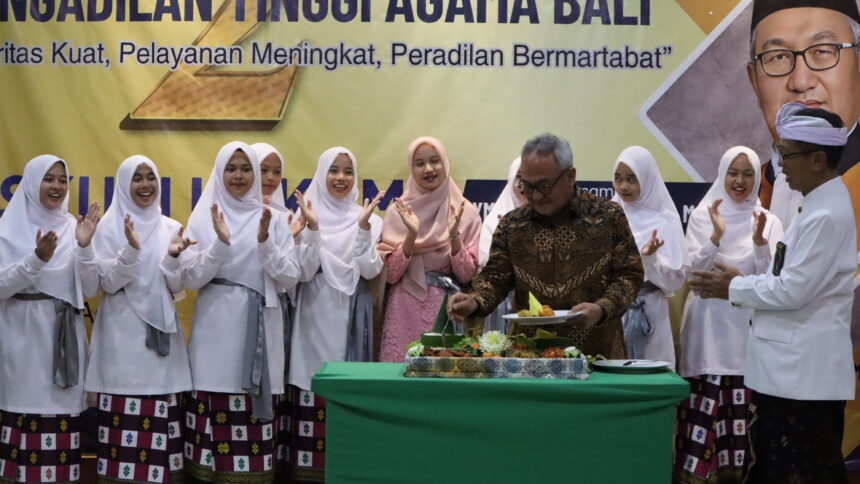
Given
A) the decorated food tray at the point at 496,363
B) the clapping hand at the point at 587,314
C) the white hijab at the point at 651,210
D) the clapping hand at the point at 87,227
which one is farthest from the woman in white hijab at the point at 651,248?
the clapping hand at the point at 87,227

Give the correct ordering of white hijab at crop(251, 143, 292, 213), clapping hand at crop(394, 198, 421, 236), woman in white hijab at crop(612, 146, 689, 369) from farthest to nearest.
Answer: white hijab at crop(251, 143, 292, 213), woman in white hijab at crop(612, 146, 689, 369), clapping hand at crop(394, 198, 421, 236)

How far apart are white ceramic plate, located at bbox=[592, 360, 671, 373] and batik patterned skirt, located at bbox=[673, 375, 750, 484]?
227 centimetres

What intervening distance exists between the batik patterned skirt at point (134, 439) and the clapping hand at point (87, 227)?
790mm

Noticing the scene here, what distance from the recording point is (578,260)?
3459 mm

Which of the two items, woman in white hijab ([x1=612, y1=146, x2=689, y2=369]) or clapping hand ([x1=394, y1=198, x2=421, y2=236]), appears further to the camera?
woman in white hijab ([x1=612, y1=146, x2=689, y2=369])

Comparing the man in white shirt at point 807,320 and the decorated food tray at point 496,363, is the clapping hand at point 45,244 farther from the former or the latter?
the man in white shirt at point 807,320

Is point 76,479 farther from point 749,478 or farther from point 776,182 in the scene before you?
point 776,182

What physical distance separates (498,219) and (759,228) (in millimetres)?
1367

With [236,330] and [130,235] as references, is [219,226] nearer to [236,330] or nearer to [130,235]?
[130,235]

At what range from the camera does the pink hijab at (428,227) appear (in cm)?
528

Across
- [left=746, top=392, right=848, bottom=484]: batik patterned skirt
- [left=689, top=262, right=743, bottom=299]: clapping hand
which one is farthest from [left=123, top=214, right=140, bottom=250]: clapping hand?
[left=746, top=392, right=848, bottom=484]: batik patterned skirt

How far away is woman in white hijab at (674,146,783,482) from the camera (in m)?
5.23

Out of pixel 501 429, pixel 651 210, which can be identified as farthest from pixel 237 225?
pixel 501 429

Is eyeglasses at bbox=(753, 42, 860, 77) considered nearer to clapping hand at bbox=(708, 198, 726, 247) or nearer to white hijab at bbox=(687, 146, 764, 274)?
white hijab at bbox=(687, 146, 764, 274)
